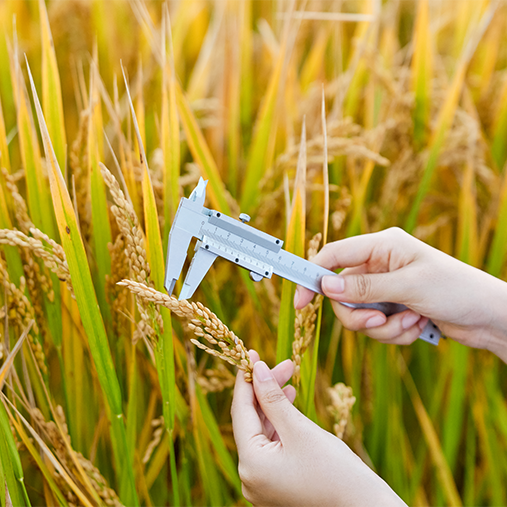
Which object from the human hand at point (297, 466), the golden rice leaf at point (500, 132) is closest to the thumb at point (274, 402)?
the human hand at point (297, 466)

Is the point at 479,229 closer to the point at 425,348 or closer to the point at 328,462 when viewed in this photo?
→ the point at 425,348

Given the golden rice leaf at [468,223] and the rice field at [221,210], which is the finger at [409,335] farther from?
the golden rice leaf at [468,223]

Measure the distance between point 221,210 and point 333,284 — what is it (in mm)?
312

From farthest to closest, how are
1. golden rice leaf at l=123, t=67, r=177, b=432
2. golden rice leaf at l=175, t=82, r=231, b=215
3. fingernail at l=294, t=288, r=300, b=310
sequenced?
golden rice leaf at l=175, t=82, r=231, b=215 < fingernail at l=294, t=288, r=300, b=310 < golden rice leaf at l=123, t=67, r=177, b=432

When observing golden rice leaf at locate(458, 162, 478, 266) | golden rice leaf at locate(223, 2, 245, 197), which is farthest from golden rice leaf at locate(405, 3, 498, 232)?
golden rice leaf at locate(223, 2, 245, 197)

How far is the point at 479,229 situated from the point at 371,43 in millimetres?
718

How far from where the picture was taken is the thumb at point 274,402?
2.29 ft

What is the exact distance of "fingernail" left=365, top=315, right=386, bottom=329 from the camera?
92 centimetres

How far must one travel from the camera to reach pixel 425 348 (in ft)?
4.09

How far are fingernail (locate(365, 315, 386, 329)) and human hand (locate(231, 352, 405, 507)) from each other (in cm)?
31

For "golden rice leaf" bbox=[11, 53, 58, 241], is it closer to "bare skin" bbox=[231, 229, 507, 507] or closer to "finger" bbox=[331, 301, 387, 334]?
"bare skin" bbox=[231, 229, 507, 507]

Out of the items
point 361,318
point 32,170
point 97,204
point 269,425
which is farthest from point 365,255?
point 32,170

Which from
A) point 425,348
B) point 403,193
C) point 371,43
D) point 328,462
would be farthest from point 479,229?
point 328,462

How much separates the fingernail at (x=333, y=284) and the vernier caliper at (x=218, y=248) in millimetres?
21
